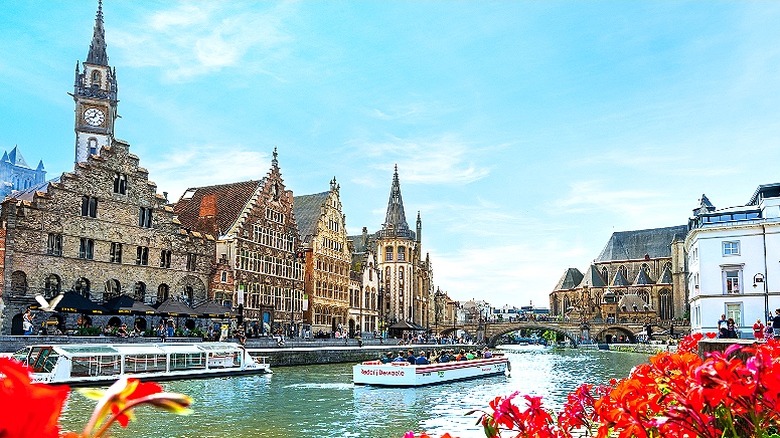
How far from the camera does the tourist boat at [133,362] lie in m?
33.6

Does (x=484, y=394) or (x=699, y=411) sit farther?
(x=484, y=394)

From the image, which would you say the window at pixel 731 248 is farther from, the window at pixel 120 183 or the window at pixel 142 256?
the window at pixel 120 183

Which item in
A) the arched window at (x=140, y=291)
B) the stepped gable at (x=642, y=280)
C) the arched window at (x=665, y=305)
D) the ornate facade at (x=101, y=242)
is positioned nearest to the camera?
the ornate facade at (x=101, y=242)

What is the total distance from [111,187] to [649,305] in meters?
116

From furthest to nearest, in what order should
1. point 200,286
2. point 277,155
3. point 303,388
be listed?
1. point 277,155
2. point 200,286
3. point 303,388

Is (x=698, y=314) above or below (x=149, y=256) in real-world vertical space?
below

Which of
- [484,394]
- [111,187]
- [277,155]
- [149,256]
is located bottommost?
[484,394]

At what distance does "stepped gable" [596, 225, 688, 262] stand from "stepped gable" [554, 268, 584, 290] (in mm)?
6879

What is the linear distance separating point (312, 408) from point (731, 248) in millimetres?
35748

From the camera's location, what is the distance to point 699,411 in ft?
11.3

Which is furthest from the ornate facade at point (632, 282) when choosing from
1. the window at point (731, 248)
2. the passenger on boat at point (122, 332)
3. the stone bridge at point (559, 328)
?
the passenger on boat at point (122, 332)

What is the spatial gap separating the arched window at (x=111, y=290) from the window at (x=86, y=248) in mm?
2260

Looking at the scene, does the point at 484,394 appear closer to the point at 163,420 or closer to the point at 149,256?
the point at 163,420

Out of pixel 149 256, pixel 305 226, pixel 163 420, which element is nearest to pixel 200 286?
pixel 149 256
